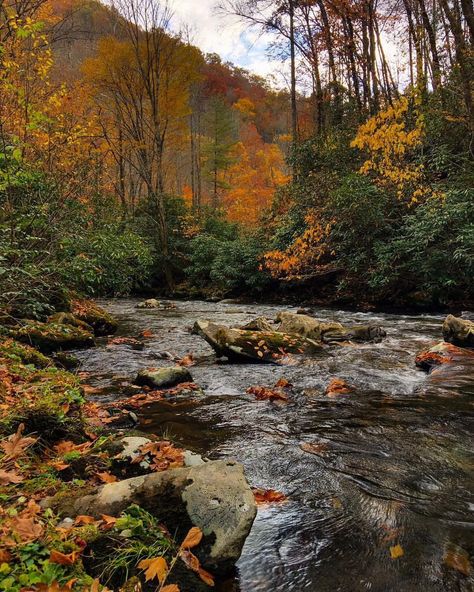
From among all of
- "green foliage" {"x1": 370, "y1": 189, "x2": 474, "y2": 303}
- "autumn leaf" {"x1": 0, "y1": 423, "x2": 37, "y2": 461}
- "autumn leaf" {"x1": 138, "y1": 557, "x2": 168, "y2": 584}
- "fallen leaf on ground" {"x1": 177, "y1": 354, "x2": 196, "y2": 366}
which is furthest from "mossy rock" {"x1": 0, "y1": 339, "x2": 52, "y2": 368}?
"green foliage" {"x1": 370, "y1": 189, "x2": 474, "y2": 303}

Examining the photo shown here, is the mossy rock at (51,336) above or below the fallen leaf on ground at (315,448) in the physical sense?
above

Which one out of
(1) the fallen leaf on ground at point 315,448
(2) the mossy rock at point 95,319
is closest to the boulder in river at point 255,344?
(1) the fallen leaf on ground at point 315,448

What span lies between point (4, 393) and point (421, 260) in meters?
10.6

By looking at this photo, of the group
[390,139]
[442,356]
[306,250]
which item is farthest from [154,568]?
[306,250]

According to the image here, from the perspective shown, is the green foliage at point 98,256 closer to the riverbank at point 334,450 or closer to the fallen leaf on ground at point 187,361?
the riverbank at point 334,450

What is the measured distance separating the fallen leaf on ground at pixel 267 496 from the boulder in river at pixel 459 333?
547 cm

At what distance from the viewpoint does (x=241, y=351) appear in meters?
7.12

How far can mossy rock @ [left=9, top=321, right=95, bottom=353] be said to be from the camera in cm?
673

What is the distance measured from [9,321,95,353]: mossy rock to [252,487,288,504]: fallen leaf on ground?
4.72 metres

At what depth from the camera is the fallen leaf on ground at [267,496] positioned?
116 inches

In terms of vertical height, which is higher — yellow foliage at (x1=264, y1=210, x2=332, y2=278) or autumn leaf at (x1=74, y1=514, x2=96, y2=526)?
yellow foliage at (x1=264, y1=210, x2=332, y2=278)

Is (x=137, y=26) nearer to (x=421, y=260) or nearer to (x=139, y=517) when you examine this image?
(x=421, y=260)

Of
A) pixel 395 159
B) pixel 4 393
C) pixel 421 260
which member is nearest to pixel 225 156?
pixel 395 159

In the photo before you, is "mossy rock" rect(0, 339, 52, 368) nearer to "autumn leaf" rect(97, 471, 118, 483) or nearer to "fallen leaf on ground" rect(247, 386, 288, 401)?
"fallen leaf on ground" rect(247, 386, 288, 401)
